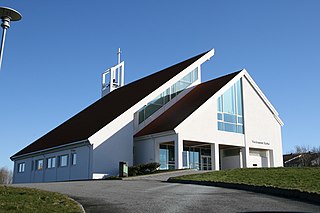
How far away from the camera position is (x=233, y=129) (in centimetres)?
3088

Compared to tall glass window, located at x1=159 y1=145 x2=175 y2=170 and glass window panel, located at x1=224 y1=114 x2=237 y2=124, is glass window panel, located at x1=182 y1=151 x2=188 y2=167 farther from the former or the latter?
glass window panel, located at x1=224 y1=114 x2=237 y2=124

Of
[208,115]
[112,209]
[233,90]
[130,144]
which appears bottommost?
[112,209]

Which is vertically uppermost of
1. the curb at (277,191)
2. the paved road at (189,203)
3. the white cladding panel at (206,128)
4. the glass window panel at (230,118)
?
the glass window panel at (230,118)

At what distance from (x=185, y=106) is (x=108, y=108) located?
728cm

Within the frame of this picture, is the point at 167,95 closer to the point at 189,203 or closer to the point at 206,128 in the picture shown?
the point at 206,128

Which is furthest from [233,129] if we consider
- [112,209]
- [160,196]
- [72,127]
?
[112,209]

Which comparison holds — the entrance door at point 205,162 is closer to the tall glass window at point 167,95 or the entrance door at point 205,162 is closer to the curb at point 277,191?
the tall glass window at point 167,95

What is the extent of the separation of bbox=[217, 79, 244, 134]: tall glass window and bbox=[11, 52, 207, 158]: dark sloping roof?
4.45 metres

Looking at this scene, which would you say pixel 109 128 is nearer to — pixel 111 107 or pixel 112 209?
pixel 111 107

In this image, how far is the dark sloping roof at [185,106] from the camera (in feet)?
93.2

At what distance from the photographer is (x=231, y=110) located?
31234mm

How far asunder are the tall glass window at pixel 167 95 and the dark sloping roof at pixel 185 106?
658mm

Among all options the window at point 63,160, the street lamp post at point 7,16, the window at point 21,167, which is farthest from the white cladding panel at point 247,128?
the window at point 21,167

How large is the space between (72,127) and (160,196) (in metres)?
24.5
